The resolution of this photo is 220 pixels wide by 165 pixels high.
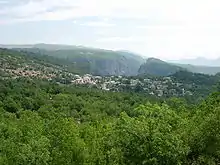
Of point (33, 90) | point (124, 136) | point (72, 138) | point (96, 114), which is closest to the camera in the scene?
point (124, 136)

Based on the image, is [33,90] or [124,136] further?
[33,90]

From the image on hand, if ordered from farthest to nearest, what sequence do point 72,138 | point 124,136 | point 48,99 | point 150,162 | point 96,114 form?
point 48,99 < point 96,114 < point 72,138 < point 124,136 < point 150,162

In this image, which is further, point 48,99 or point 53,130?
point 48,99

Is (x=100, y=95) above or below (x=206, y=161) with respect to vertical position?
below

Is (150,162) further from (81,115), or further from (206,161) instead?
(81,115)

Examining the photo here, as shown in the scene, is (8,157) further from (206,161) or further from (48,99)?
(48,99)

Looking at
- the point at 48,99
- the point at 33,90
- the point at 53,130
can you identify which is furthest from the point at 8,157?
the point at 33,90

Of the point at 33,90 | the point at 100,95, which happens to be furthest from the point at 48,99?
the point at 100,95

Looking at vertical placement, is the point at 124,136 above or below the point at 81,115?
above

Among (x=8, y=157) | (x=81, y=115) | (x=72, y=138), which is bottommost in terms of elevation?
(x=81, y=115)
